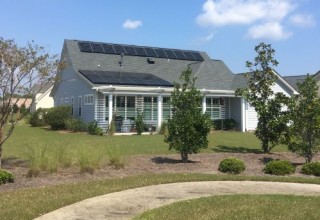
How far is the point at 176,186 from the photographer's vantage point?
32.7 feet

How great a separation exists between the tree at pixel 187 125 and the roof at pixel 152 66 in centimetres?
1736

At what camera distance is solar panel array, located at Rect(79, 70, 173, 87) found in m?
28.0

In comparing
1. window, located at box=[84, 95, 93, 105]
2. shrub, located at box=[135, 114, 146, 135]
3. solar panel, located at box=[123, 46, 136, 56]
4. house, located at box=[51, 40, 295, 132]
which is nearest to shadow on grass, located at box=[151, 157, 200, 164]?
shrub, located at box=[135, 114, 146, 135]

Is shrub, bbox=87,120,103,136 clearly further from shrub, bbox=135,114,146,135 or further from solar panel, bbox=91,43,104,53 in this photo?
solar panel, bbox=91,43,104,53

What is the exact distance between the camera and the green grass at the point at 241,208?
684 cm

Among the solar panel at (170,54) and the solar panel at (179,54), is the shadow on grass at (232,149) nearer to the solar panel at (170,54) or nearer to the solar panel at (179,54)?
the solar panel at (170,54)

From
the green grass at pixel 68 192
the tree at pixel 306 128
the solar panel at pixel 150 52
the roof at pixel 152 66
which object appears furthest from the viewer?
the solar panel at pixel 150 52

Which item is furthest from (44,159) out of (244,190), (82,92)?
(82,92)

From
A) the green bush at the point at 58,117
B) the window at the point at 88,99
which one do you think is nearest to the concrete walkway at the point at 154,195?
the window at the point at 88,99

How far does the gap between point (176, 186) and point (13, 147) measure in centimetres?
1007

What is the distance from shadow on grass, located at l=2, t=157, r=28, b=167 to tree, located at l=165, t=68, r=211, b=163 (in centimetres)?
458

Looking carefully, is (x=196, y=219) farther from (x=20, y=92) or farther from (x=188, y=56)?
(x=188, y=56)

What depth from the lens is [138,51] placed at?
36000 mm

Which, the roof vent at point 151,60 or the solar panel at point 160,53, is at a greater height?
the solar panel at point 160,53
